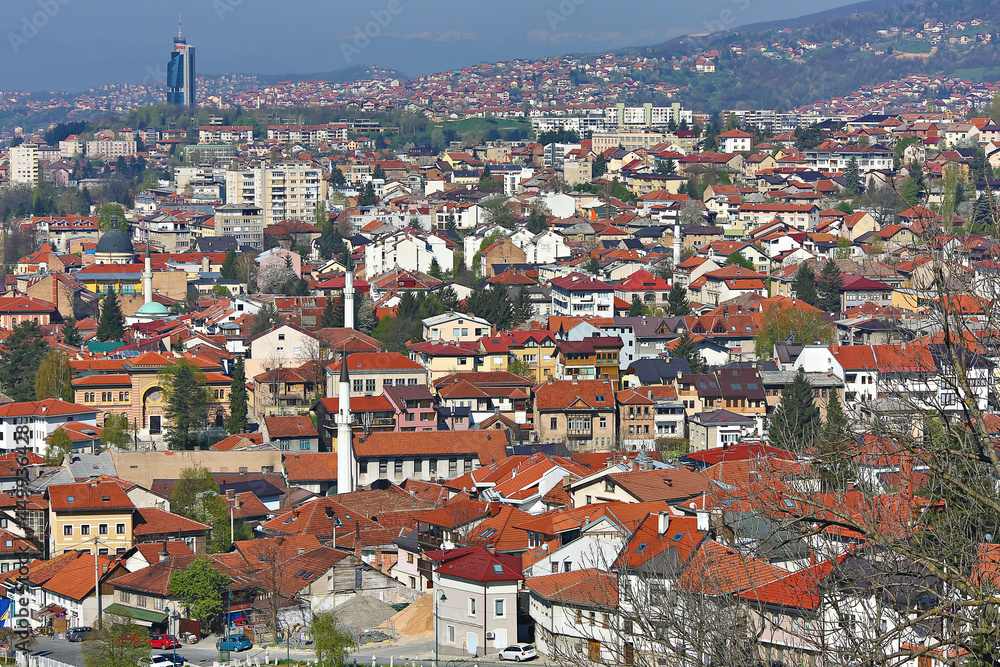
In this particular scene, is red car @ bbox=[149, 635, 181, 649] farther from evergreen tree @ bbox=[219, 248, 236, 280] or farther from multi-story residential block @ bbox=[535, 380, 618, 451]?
evergreen tree @ bbox=[219, 248, 236, 280]

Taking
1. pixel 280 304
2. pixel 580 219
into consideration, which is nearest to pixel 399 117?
pixel 580 219

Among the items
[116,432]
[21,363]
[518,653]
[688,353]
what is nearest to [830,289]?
[688,353]

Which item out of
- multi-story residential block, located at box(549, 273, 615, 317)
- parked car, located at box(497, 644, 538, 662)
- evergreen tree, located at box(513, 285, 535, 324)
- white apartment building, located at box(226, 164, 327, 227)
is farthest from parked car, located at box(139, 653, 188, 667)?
white apartment building, located at box(226, 164, 327, 227)

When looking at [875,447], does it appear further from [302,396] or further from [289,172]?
[289,172]

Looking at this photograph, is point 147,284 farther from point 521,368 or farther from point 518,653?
point 518,653

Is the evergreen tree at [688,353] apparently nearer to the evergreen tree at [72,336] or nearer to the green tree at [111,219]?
the evergreen tree at [72,336]

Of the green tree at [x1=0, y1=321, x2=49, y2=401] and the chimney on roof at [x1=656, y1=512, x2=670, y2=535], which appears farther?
the green tree at [x1=0, y1=321, x2=49, y2=401]
